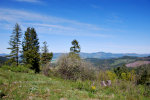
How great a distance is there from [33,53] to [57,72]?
68.4 feet

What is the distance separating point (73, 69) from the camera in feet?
45.4

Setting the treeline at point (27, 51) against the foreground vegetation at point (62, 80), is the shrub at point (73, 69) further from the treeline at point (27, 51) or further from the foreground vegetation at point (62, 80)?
the treeline at point (27, 51)

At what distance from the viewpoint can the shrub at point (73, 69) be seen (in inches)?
541

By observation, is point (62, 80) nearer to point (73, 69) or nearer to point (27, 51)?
point (73, 69)

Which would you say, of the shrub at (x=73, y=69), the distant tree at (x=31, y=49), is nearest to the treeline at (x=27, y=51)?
the distant tree at (x=31, y=49)

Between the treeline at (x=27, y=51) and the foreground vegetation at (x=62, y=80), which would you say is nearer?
the foreground vegetation at (x=62, y=80)

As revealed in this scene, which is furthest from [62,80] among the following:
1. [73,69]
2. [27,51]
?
[27,51]

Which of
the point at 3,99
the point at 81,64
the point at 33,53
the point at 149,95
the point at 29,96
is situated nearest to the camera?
the point at 3,99

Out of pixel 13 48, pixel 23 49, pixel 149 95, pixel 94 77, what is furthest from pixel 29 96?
pixel 23 49

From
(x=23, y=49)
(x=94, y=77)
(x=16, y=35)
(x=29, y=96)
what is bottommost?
(x=94, y=77)

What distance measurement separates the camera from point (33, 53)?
33.3 m

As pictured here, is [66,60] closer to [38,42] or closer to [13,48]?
[13,48]

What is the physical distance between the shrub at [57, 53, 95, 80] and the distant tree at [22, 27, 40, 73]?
19125 millimetres

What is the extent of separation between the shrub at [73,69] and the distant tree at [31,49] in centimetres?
1913
